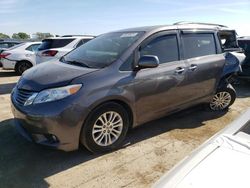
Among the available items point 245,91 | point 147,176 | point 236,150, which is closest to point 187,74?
point 147,176

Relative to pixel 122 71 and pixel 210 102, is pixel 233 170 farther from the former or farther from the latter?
pixel 210 102

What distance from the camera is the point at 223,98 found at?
5879mm

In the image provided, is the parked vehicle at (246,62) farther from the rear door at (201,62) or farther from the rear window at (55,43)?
the rear window at (55,43)

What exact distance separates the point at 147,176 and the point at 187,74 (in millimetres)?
2012

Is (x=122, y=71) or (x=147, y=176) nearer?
(x=147, y=176)

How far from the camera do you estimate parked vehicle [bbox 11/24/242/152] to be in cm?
350

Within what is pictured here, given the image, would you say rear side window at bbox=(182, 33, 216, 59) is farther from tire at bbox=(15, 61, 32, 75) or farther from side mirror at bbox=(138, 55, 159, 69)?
tire at bbox=(15, 61, 32, 75)

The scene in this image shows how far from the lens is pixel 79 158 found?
3818 millimetres

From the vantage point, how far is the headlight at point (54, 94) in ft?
11.4

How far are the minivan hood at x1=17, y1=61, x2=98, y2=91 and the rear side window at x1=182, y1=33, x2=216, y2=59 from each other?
1.90 meters

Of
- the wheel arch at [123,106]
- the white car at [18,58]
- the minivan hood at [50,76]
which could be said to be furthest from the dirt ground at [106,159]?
the white car at [18,58]

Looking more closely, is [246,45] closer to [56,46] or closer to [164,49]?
[164,49]

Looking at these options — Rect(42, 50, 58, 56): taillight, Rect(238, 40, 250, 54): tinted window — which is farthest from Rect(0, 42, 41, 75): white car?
Rect(238, 40, 250, 54): tinted window

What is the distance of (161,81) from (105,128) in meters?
1.15
